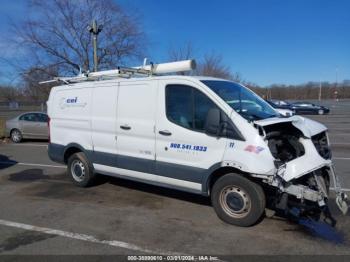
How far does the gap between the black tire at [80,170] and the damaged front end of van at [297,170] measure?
365cm

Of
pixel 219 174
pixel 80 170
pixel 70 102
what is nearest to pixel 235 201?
pixel 219 174

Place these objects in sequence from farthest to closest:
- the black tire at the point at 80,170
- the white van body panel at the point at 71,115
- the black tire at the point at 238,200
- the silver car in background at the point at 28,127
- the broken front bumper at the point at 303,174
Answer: the silver car in background at the point at 28,127 < the black tire at the point at 80,170 < the white van body panel at the point at 71,115 < the black tire at the point at 238,200 < the broken front bumper at the point at 303,174

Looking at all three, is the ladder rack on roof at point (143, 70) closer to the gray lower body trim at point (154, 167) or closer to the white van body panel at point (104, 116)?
the white van body panel at point (104, 116)

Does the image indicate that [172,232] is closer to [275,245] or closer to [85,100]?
[275,245]

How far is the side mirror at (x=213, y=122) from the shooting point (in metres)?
4.57

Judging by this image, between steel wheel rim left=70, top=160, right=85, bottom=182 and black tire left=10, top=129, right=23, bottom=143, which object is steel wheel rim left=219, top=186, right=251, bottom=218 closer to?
steel wheel rim left=70, top=160, right=85, bottom=182

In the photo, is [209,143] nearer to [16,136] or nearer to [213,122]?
[213,122]

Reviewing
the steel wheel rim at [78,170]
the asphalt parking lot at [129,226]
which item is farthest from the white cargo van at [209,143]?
the asphalt parking lot at [129,226]

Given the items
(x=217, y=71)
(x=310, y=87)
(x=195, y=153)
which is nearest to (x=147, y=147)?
(x=195, y=153)

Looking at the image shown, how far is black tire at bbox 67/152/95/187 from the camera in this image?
22.1 ft

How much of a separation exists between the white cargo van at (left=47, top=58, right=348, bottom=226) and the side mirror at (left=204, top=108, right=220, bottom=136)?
0.04ft

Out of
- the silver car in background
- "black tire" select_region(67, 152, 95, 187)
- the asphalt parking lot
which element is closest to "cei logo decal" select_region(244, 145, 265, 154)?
the asphalt parking lot

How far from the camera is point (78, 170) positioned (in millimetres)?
6969

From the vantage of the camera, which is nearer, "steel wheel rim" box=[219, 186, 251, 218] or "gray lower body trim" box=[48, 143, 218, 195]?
"steel wheel rim" box=[219, 186, 251, 218]
